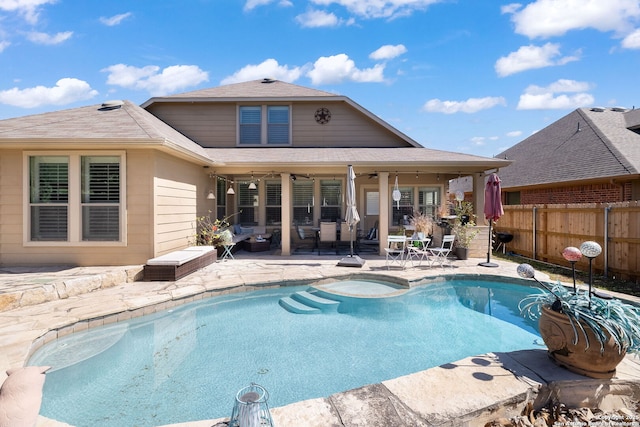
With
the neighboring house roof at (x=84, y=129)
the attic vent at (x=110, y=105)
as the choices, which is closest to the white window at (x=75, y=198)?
the neighboring house roof at (x=84, y=129)

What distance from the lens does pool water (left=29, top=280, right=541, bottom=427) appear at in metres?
3.47

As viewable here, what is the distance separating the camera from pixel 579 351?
2998 millimetres

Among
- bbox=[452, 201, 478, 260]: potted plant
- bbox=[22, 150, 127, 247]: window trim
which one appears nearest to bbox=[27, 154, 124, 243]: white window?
bbox=[22, 150, 127, 247]: window trim

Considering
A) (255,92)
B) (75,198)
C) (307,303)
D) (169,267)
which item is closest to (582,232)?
(307,303)

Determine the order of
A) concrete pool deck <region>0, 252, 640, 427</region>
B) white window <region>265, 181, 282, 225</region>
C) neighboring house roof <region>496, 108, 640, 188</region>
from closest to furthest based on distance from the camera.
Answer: concrete pool deck <region>0, 252, 640, 427</region>, neighboring house roof <region>496, 108, 640, 188</region>, white window <region>265, 181, 282, 225</region>

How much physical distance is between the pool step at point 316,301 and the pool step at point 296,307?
10 centimetres

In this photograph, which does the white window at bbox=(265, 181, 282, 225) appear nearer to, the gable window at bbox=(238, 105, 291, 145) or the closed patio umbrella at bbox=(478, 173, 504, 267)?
the gable window at bbox=(238, 105, 291, 145)

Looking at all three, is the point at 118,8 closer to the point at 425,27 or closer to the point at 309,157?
the point at 309,157

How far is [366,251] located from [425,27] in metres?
9.82

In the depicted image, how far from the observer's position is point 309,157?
10.5 metres

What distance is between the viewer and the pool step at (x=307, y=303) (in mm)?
6355

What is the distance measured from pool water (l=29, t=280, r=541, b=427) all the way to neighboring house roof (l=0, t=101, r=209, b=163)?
4099mm

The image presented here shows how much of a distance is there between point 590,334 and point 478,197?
898cm

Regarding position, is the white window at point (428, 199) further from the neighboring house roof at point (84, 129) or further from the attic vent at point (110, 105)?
the attic vent at point (110, 105)
